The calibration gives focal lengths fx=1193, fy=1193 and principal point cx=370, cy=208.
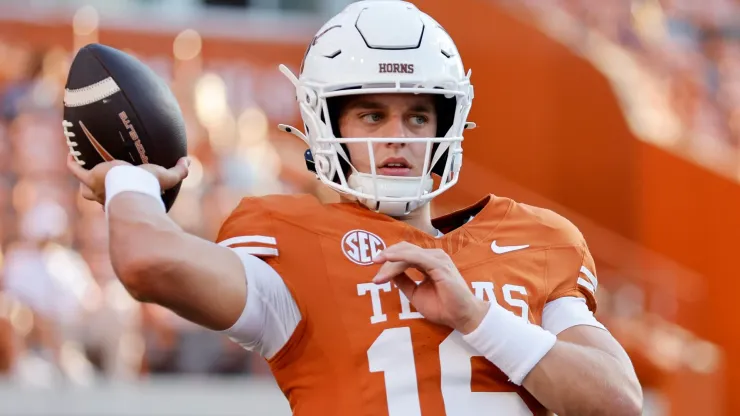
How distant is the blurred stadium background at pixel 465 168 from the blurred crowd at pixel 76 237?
12 millimetres

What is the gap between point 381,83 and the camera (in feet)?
7.36

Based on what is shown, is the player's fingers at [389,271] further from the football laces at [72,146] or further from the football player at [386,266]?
the football laces at [72,146]

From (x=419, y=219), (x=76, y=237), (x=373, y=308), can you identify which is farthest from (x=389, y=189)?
(x=76, y=237)

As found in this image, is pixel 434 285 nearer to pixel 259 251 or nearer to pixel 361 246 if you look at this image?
pixel 361 246

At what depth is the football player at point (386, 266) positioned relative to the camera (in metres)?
1.95

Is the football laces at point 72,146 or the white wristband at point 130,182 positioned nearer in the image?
the white wristband at point 130,182

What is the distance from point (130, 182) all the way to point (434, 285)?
535 mm

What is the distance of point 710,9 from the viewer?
34.7 ft

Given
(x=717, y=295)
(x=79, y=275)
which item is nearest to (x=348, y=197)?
(x=79, y=275)

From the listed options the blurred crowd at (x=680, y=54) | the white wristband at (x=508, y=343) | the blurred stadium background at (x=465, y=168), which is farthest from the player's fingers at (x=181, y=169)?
the blurred crowd at (x=680, y=54)

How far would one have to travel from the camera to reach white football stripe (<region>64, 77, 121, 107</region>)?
6.95 feet

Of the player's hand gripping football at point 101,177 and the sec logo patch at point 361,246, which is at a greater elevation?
the player's hand gripping football at point 101,177

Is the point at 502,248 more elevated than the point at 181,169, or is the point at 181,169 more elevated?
the point at 181,169

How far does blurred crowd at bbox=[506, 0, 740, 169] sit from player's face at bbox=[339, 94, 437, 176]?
663 cm
